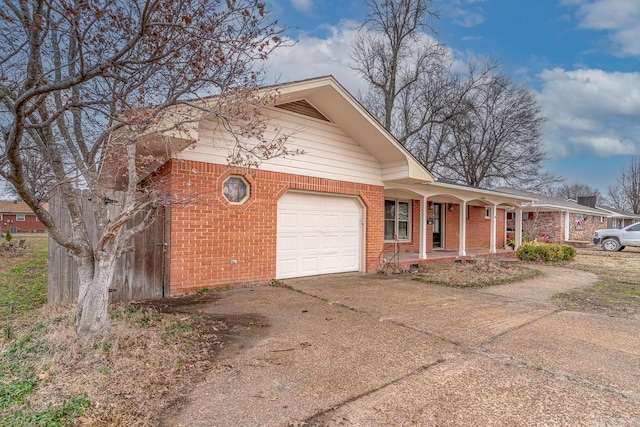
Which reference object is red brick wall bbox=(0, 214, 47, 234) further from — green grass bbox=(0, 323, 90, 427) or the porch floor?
green grass bbox=(0, 323, 90, 427)

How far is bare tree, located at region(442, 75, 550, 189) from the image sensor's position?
909 inches

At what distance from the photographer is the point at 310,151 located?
8266 mm

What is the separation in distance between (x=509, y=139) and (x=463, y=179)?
13.6 ft

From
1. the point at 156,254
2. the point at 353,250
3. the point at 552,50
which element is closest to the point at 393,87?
the point at 552,50

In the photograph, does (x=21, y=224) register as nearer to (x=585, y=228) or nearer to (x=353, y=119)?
(x=353, y=119)

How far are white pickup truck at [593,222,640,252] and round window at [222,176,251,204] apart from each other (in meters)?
21.9

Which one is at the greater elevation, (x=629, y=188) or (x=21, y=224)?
(x=629, y=188)

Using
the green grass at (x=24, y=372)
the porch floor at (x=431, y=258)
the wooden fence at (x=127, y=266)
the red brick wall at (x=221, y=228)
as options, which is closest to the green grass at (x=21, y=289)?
the green grass at (x=24, y=372)

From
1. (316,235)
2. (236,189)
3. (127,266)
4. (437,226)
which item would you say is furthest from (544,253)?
(127,266)

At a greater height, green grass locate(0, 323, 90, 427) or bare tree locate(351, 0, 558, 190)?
bare tree locate(351, 0, 558, 190)

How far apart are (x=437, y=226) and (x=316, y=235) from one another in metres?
8.31

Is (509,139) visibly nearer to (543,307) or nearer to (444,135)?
(444,135)

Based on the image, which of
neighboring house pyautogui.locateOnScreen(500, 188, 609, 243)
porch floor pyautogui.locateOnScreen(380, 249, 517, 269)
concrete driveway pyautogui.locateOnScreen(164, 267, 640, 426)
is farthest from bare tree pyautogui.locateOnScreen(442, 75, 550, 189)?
concrete driveway pyautogui.locateOnScreen(164, 267, 640, 426)

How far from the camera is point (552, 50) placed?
15031mm
